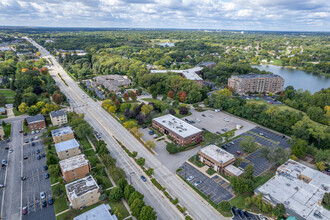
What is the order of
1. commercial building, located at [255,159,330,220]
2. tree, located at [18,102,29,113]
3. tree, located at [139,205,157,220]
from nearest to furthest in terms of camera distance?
tree, located at [139,205,157,220] → commercial building, located at [255,159,330,220] → tree, located at [18,102,29,113]

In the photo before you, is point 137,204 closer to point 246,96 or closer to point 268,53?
point 246,96

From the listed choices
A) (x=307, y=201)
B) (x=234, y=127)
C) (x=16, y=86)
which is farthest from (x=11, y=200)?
(x=16, y=86)

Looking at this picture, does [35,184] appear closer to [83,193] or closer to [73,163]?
[73,163]

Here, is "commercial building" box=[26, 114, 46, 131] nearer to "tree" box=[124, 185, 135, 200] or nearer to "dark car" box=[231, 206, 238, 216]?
"tree" box=[124, 185, 135, 200]

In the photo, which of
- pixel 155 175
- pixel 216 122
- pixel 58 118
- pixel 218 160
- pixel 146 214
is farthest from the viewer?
pixel 216 122

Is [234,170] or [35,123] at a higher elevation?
[35,123]

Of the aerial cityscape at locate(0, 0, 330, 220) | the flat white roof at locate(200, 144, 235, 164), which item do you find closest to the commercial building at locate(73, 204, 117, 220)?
the aerial cityscape at locate(0, 0, 330, 220)

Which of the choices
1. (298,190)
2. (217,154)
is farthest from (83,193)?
(298,190)
